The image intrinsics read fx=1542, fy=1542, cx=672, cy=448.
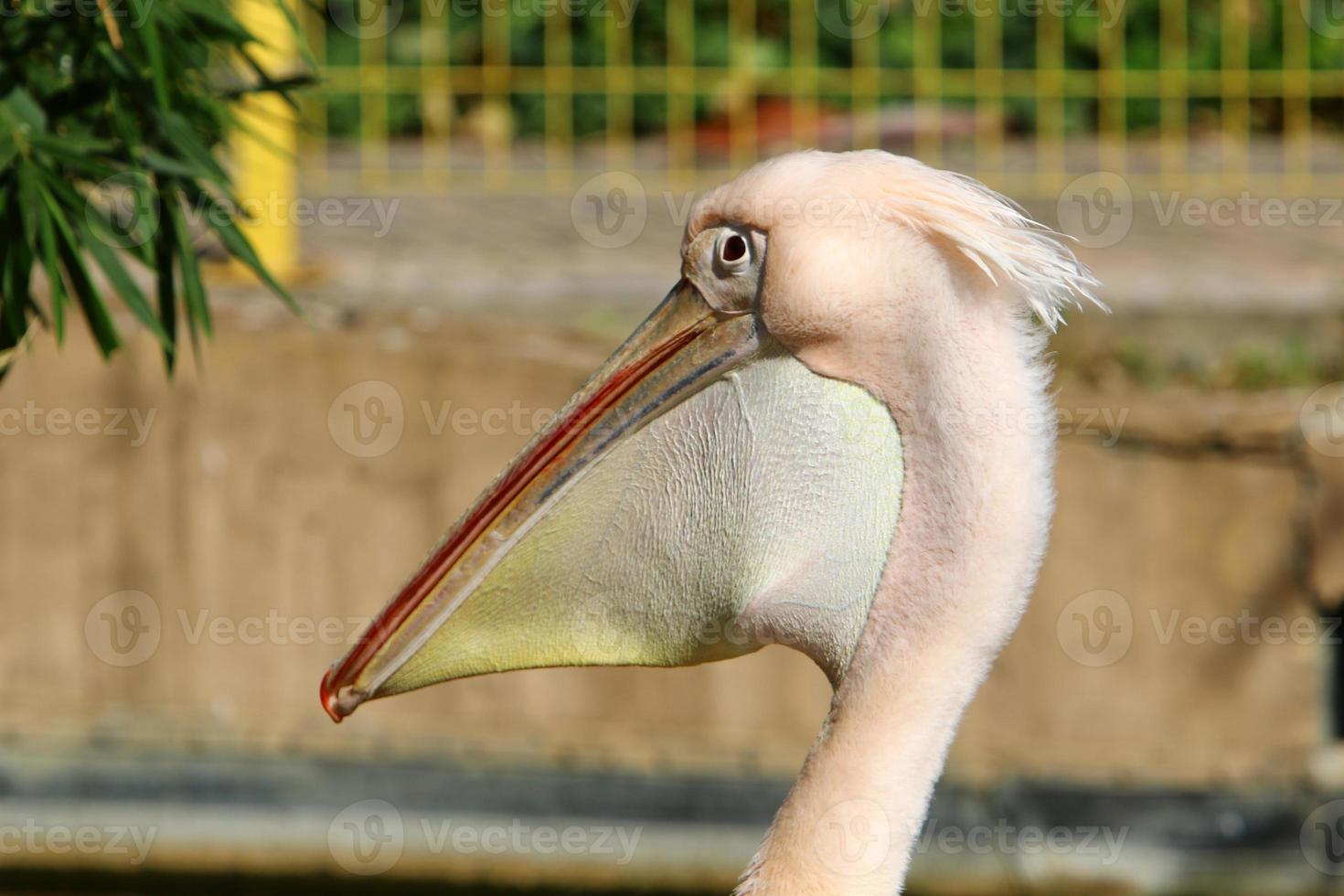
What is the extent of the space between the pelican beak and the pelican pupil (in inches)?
2.7

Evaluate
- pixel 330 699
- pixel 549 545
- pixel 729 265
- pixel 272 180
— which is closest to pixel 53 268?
pixel 330 699

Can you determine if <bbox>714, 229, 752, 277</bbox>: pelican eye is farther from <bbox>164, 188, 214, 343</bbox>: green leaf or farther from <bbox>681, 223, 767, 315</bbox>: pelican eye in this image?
<bbox>164, 188, 214, 343</bbox>: green leaf

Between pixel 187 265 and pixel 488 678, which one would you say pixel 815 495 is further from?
pixel 488 678

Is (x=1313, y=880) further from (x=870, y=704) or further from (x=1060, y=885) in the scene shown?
(x=870, y=704)

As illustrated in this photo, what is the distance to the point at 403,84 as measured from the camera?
6.11m

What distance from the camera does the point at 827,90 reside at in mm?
6711

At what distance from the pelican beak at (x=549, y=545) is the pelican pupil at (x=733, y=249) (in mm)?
69

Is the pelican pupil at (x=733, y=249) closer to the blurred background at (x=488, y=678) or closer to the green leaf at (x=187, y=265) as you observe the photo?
the green leaf at (x=187, y=265)

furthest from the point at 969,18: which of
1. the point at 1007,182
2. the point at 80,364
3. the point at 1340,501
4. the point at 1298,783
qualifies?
the point at 80,364

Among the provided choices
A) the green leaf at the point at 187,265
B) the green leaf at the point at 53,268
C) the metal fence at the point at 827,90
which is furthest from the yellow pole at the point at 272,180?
the green leaf at the point at 53,268

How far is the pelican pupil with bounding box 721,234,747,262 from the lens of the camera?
75.2 inches

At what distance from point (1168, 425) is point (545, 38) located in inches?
145

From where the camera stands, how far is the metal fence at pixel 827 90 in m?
6.11

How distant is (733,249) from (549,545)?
44cm
